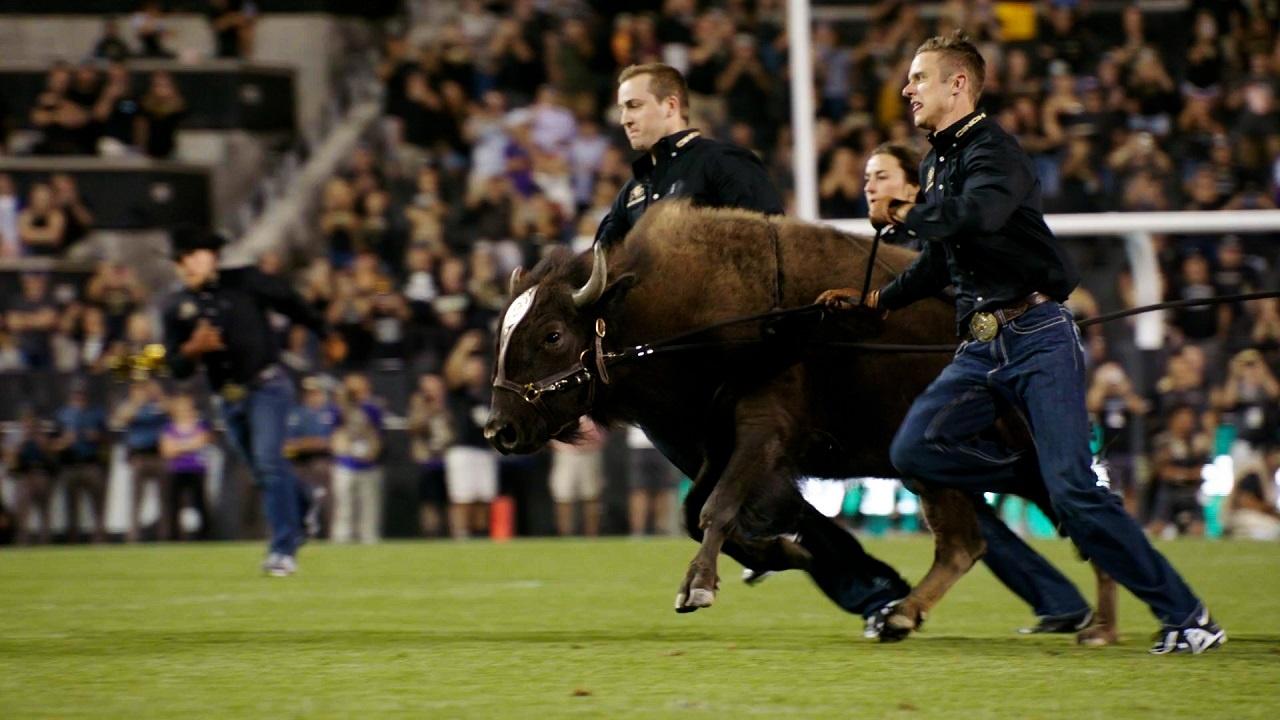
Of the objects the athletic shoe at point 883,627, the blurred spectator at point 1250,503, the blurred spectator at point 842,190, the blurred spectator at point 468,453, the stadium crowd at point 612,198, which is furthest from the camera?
the blurred spectator at point 468,453

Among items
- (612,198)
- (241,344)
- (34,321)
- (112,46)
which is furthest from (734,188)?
(112,46)

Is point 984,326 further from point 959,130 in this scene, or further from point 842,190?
point 842,190

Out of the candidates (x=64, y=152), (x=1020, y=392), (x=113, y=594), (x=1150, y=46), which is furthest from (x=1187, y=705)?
(x=64, y=152)

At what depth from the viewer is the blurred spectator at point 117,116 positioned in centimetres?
2336

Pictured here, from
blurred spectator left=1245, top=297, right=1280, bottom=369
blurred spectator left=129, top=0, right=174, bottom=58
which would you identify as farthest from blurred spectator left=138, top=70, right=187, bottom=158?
blurred spectator left=1245, top=297, right=1280, bottom=369

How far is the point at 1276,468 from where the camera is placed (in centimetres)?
1714

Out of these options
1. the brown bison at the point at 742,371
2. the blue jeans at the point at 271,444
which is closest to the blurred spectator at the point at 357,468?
the blue jeans at the point at 271,444

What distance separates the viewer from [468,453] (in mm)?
18625

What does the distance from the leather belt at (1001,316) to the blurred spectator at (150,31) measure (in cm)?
1835

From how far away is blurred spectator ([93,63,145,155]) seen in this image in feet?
76.6

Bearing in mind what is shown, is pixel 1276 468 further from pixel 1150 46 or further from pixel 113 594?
pixel 113 594

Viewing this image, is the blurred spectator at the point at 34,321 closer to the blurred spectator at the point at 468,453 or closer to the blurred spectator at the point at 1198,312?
the blurred spectator at the point at 468,453

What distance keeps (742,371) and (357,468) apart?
10911mm

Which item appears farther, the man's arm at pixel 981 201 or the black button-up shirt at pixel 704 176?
the black button-up shirt at pixel 704 176
